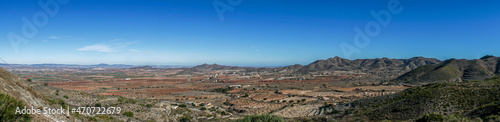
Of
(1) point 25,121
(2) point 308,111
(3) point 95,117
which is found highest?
(1) point 25,121

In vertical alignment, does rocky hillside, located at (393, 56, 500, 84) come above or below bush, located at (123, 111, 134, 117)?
above

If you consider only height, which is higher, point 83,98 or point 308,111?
point 83,98

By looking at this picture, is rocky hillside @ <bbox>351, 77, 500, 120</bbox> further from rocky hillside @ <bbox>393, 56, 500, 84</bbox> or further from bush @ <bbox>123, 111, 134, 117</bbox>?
rocky hillside @ <bbox>393, 56, 500, 84</bbox>

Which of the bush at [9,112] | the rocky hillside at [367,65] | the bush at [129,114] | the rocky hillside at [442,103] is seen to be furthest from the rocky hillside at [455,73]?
the bush at [9,112]

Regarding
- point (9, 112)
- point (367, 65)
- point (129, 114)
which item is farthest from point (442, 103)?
point (367, 65)

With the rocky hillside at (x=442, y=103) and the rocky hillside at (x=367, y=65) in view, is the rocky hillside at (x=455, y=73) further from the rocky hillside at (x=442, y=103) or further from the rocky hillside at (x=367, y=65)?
the rocky hillside at (x=367, y=65)

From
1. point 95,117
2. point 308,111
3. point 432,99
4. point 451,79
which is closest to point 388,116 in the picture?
point 432,99

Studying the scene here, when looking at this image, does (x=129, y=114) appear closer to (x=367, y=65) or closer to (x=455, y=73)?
(x=455, y=73)

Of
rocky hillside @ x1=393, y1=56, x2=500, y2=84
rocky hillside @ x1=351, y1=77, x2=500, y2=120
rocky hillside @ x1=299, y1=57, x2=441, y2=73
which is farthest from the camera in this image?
rocky hillside @ x1=299, y1=57, x2=441, y2=73

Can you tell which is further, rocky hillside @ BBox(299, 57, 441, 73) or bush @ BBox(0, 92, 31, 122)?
rocky hillside @ BBox(299, 57, 441, 73)

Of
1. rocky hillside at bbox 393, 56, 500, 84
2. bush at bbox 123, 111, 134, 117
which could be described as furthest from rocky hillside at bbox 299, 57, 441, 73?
bush at bbox 123, 111, 134, 117

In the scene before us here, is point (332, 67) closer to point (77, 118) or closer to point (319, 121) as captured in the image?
point (319, 121)
